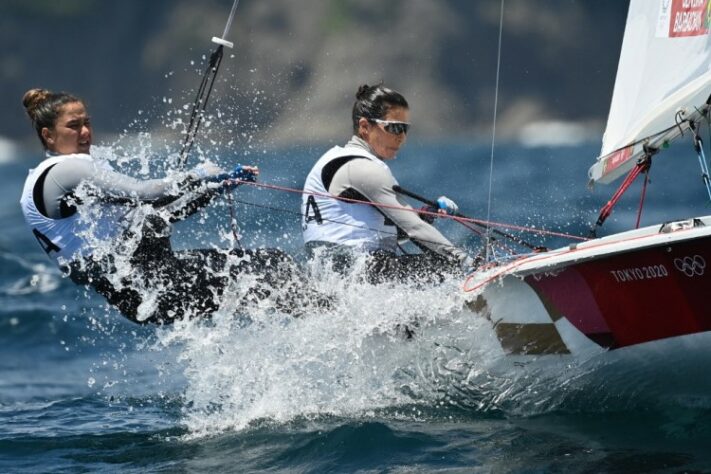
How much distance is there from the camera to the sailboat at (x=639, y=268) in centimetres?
311

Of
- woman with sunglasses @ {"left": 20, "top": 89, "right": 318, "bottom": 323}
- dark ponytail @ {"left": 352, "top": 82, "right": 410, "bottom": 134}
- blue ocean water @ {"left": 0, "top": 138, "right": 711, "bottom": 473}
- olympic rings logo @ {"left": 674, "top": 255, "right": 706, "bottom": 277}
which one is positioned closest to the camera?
olympic rings logo @ {"left": 674, "top": 255, "right": 706, "bottom": 277}

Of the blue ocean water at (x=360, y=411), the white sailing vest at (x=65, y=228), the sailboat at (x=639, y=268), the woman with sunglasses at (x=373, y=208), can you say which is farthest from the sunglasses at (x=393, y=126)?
the white sailing vest at (x=65, y=228)

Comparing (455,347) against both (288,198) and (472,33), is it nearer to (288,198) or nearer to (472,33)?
(288,198)

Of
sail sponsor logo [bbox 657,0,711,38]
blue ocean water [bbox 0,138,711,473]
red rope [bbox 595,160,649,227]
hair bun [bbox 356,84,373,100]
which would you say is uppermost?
sail sponsor logo [bbox 657,0,711,38]

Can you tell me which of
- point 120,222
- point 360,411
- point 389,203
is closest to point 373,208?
point 389,203

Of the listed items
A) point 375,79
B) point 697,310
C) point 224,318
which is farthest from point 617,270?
point 375,79

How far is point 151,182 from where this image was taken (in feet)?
11.3

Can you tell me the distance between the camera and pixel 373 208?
368 cm

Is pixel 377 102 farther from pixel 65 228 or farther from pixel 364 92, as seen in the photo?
pixel 65 228

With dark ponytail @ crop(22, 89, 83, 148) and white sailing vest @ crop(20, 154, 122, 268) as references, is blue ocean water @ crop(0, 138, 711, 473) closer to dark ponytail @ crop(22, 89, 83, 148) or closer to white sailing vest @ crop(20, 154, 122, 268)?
white sailing vest @ crop(20, 154, 122, 268)

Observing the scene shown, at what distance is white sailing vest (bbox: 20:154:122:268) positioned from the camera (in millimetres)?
3475

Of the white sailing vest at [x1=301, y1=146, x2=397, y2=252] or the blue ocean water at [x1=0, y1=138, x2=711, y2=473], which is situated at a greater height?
the white sailing vest at [x1=301, y1=146, x2=397, y2=252]

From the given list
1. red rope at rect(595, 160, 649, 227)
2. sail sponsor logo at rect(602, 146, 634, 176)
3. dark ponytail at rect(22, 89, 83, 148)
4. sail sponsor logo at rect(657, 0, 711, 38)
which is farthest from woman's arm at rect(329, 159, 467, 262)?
sail sponsor logo at rect(657, 0, 711, 38)

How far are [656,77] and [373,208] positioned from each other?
1.15 meters
